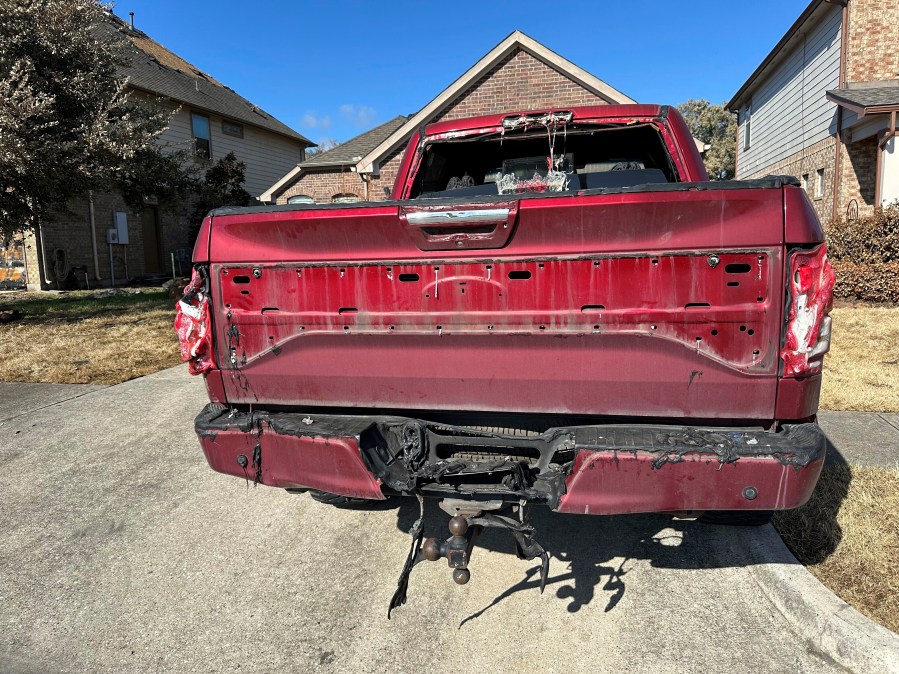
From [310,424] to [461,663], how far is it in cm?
113

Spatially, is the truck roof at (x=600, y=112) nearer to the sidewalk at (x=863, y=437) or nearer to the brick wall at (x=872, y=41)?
the sidewalk at (x=863, y=437)

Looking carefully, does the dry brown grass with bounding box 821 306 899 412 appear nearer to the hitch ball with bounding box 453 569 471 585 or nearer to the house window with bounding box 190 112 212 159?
the hitch ball with bounding box 453 569 471 585

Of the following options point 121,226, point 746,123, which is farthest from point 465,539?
point 746,123

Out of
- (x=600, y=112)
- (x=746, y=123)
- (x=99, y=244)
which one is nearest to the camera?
(x=600, y=112)

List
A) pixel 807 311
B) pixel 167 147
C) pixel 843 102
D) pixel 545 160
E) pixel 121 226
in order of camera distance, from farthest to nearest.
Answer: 1. pixel 167 147
2. pixel 121 226
3. pixel 843 102
4. pixel 545 160
5. pixel 807 311

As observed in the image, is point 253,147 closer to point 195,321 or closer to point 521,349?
point 195,321

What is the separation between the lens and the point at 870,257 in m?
10.2

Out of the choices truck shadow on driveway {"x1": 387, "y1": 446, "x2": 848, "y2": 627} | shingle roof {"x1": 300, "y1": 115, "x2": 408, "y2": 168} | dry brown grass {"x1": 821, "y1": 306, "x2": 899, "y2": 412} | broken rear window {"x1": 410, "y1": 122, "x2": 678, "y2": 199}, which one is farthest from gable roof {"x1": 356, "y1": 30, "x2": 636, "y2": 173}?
truck shadow on driveway {"x1": 387, "y1": 446, "x2": 848, "y2": 627}

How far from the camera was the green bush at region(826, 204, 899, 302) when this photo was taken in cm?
991

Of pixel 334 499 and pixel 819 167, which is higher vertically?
pixel 819 167

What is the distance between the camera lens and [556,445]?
7.63 feet

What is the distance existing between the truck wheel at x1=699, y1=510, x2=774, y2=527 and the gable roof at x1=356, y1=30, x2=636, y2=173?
41.9 ft

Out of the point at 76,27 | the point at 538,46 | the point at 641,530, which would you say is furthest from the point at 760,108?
the point at 641,530

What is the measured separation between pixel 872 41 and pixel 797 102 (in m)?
3.42
